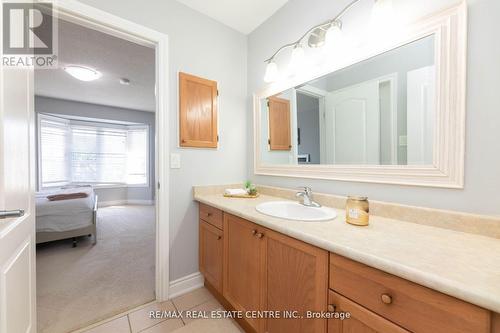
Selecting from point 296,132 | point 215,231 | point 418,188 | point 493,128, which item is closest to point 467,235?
point 418,188

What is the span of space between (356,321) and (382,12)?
55.6 inches

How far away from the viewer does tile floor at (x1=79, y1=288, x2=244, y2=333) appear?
1.34 meters

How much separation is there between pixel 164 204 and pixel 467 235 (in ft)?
5.88

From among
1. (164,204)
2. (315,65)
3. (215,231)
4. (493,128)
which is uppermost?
(315,65)

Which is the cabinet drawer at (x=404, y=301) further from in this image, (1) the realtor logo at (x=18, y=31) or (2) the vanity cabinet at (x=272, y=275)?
(1) the realtor logo at (x=18, y=31)

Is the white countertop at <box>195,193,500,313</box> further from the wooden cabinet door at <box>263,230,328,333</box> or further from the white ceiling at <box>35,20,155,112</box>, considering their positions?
the white ceiling at <box>35,20,155,112</box>

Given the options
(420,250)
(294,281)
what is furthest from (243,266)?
(420,250)

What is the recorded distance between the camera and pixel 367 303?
674 mm

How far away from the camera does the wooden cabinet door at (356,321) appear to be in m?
0.63

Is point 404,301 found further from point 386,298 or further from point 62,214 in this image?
point 62,214

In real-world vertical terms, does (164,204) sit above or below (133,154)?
below

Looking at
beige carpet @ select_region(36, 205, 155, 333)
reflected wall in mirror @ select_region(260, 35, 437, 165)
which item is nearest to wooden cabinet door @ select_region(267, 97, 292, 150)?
reflected wall in mirror @ select_region(260, 35, 437, 165)

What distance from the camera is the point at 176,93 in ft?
5.53

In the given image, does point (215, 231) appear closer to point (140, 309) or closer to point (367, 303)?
point (140, 309)
